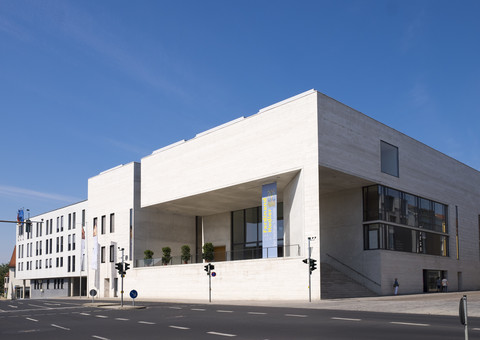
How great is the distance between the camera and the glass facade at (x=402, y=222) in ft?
142

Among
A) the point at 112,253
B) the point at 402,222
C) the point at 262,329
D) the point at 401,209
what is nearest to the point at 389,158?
the point at 401,209

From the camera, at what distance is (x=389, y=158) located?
4547 cm

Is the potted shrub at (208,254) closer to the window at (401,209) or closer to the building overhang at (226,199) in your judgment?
the building overhang at (226,199)

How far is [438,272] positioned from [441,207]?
6.26 metres

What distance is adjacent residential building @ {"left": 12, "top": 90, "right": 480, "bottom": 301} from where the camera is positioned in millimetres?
39438

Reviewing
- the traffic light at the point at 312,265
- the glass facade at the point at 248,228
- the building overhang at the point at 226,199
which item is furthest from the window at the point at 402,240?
the traffic light at the point at 312,265

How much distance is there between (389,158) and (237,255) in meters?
14.8

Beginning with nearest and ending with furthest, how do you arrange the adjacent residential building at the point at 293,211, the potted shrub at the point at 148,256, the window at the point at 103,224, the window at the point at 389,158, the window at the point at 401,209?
the adjacent residential building at the point at 293,211, the window at the point at 401,209, the window at the point at 389,158, the potted shrub at the point at 148,256, the window at the point at 103,224

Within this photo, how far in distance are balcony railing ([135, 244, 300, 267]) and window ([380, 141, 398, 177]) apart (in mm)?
10912

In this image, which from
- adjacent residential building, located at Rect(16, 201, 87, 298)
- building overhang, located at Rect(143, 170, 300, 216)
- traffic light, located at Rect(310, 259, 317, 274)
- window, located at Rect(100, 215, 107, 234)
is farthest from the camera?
adjacent residential building, located at Rect(16, 201, 87, 298)

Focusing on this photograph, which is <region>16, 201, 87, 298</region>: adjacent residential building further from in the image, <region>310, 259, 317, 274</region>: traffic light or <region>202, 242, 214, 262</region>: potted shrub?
<region>310, 259, 317, 274</region>: traffic light

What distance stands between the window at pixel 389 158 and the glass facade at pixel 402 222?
1.58 metres

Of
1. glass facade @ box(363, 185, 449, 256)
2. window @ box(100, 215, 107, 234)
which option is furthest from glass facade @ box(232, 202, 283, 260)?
window @ box(100, 215, 107, 234)

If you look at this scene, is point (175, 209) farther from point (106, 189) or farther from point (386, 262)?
point (386, 262)
